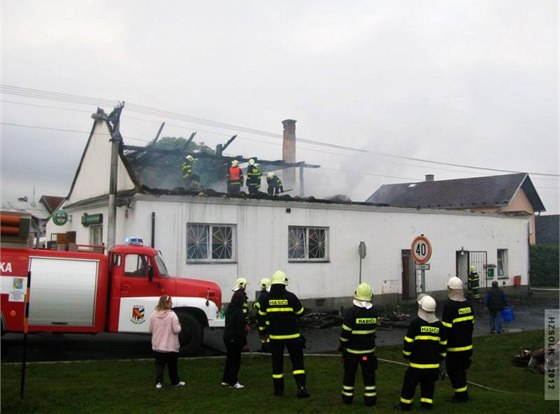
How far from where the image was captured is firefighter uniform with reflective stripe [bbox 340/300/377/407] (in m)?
7.65

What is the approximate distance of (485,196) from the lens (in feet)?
145

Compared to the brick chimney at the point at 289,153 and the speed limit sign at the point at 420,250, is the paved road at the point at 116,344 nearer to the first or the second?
the speed limit sign at the point at 420,250

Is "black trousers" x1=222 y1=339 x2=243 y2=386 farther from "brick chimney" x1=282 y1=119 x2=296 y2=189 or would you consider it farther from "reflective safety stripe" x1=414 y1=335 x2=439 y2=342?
"brick chimney" x1=282 y1=119 x2=296 y2=189

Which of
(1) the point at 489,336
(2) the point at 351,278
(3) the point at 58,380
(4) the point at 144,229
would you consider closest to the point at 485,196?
(2) the point at 351,278

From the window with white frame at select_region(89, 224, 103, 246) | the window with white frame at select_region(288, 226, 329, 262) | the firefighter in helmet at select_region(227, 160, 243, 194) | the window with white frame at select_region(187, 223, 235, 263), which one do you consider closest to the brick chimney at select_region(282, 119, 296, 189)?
the firefighter in helmet at select_region(227, 160, 243, 194)

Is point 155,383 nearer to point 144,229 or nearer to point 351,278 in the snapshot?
point 144,229

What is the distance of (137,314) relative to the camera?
11.3 meters

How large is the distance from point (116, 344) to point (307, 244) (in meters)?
8.10

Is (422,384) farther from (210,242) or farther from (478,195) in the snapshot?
(478,195)

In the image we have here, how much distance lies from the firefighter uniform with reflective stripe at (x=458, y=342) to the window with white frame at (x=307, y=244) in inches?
427

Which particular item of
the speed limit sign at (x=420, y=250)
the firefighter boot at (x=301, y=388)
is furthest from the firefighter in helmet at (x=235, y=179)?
the firefighter boot at (x=301, y=388)

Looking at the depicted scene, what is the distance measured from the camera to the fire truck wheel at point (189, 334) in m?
11.6

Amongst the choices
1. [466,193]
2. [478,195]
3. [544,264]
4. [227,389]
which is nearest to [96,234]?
[227,389]

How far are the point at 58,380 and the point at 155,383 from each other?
160 centimetres
